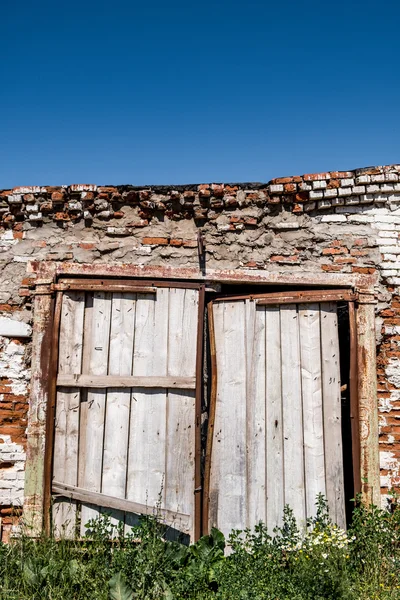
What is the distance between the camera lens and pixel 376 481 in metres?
4.07

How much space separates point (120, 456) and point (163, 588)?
3.28 ft

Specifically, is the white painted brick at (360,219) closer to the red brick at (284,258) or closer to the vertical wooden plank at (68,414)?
the red brick at (284,258)

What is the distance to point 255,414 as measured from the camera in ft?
13.8

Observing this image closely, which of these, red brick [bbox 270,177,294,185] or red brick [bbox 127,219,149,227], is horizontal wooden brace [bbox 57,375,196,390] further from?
red brick [bbox 270,177,294,185]

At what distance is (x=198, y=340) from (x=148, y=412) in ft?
2.26

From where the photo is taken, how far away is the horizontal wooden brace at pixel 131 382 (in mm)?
4148

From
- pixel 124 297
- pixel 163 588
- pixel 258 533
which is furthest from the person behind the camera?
pixel 124 297

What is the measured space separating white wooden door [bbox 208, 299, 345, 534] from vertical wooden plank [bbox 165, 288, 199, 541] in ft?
0.65

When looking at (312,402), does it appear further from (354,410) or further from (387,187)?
(387,187)

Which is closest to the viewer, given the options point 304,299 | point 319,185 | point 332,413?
point 332,413

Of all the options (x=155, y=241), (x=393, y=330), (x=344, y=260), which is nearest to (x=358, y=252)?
(x=344, y=260)

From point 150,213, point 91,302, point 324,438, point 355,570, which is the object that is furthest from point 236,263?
point 355,570

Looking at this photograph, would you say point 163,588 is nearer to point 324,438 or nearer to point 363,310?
point 324,438

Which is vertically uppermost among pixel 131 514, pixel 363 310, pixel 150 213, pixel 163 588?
pixel 150 213
